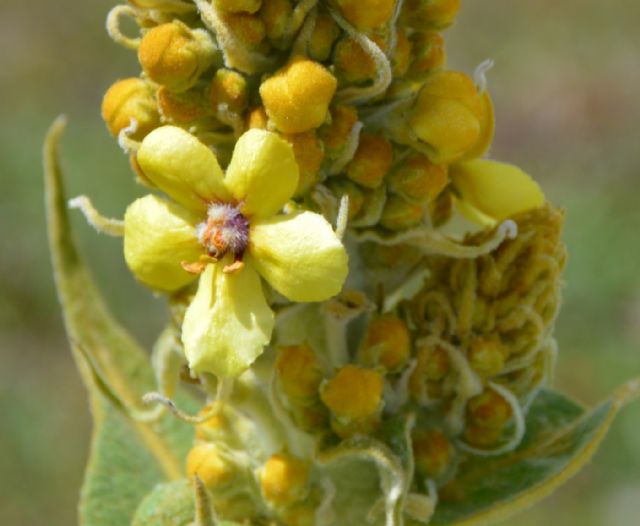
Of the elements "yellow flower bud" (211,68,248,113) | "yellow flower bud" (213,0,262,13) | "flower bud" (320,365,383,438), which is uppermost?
"yellow flower bud" (213,0,262,13)

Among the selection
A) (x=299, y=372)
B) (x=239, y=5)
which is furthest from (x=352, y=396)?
(x=239, y=5)

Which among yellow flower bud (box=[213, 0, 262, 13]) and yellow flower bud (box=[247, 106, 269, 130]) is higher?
yellow flower bud (box=[213, 0, 262, 13])

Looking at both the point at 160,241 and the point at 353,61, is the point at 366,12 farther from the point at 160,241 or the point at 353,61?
the point at 160,241

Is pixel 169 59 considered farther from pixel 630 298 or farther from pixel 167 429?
pixel 630 298

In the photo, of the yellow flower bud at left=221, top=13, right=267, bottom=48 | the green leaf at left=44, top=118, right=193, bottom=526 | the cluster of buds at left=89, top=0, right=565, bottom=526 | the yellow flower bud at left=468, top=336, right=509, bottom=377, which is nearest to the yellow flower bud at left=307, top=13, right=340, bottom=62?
the cluster of buds at left=89, top=0, right=565, bottom=526

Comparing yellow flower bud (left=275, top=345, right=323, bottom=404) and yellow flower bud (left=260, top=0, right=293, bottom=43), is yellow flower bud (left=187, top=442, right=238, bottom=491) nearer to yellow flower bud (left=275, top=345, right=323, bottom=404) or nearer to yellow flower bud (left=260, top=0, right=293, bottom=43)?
yellow flower bud (left=275, top=345, right=323, bottom=404)
